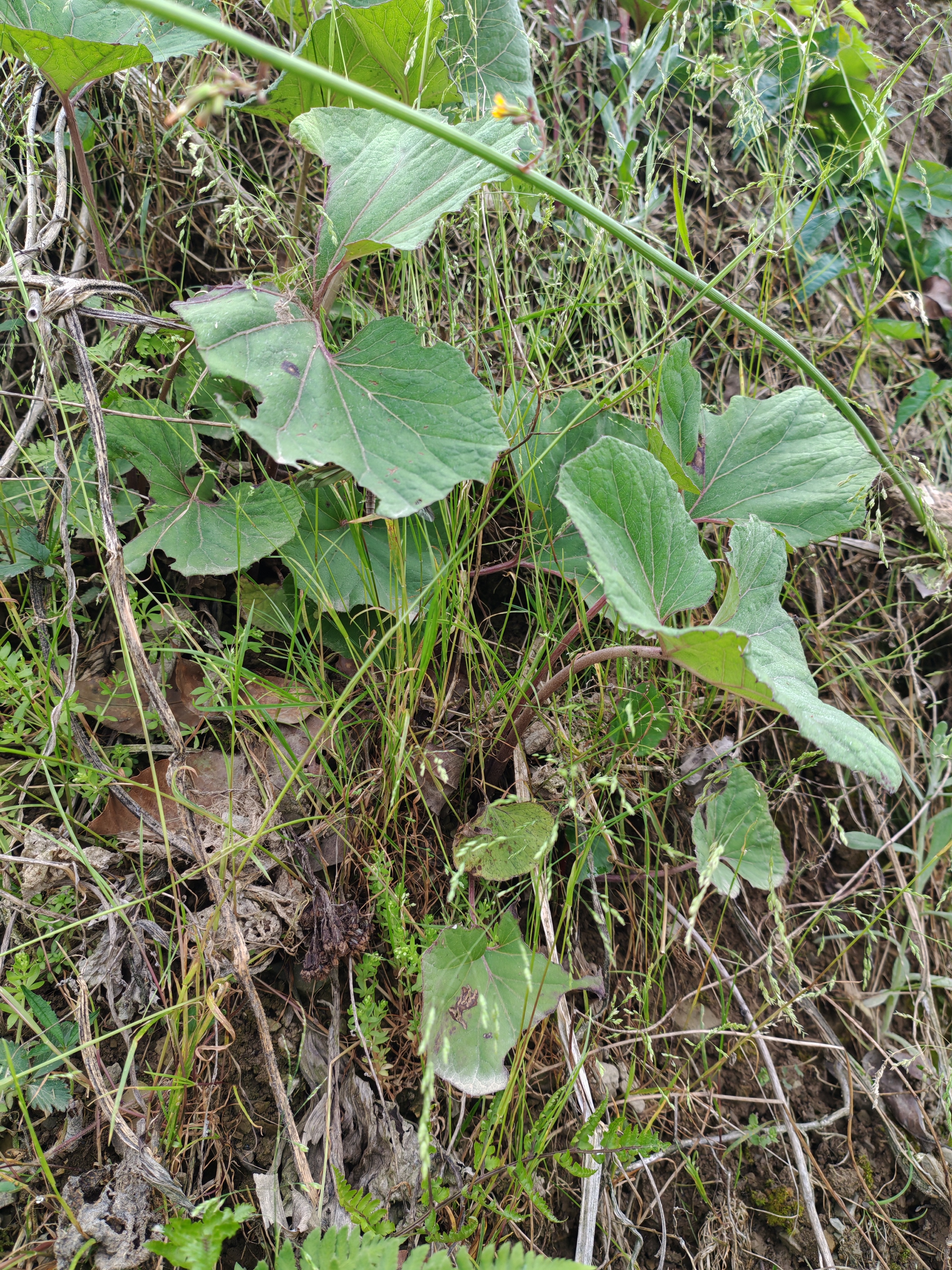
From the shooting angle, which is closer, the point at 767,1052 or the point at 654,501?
the point at 654,501

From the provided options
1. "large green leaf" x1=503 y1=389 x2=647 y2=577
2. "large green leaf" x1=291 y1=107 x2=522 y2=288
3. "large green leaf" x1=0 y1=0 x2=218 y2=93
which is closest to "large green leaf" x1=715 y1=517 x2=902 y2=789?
"large green leaf" x1=503 y1=389 x2=647 y2=577

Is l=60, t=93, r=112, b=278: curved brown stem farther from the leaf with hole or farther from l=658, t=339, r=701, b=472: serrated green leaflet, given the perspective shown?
the leaf with hole

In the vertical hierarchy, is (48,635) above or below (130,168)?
below

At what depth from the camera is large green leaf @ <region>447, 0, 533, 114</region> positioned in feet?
5.44

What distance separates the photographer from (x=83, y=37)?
1396 mm

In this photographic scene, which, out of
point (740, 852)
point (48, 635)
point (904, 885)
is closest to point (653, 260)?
point (740, 852)

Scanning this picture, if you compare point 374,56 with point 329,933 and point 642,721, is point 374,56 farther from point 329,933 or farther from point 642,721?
point 329,933

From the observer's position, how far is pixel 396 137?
141 cm

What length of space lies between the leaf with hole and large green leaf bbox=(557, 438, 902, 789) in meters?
→ 0.23

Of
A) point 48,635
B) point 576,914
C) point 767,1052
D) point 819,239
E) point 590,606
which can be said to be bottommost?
point 767,1052

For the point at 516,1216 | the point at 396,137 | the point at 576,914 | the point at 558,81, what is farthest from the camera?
the point at 558,81

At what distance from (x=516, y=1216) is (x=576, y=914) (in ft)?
1.64

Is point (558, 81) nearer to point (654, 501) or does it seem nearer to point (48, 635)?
point (654, 501)

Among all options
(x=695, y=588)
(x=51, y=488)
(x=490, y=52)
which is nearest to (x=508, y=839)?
(x=695, y=588)
